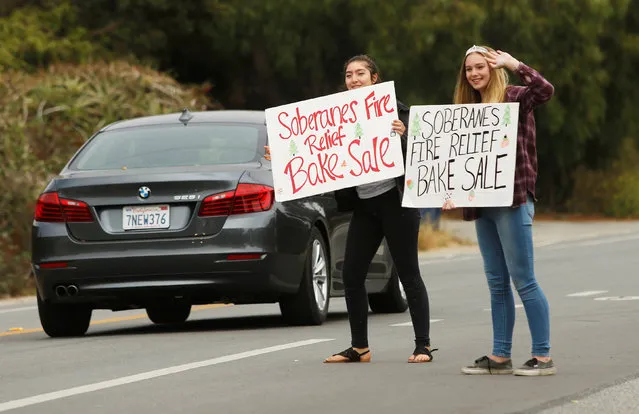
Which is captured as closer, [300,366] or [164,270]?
[300,366]

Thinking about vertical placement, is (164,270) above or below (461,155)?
below

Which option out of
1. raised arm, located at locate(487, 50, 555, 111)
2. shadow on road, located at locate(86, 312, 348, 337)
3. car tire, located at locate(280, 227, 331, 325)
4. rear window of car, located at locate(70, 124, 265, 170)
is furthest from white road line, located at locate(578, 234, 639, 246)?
raised arm, located at locate(487, 50, 555, 111)

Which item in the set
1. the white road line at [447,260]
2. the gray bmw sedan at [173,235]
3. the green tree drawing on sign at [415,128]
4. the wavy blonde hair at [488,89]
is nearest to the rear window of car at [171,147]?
the gray bmw sedan at [173,235]

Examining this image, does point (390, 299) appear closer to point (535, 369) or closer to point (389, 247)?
point (389, 247)

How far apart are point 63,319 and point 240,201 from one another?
1.70 metres

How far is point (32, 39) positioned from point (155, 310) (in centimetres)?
2301

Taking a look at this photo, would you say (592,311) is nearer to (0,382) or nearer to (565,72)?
(0,382)

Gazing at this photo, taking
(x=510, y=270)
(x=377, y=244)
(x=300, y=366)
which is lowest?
(x=300, y=366)

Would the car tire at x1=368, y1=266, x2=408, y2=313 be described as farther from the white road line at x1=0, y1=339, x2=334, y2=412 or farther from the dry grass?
the dry grass

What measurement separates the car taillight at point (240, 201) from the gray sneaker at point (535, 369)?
3.35m

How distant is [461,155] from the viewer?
404 inches

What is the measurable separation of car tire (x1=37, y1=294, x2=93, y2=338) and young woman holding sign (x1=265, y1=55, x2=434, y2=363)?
3166 millimetres

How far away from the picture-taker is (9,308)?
57.9ft

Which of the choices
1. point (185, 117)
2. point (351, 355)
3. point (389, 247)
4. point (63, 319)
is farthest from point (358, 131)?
point (63, 319)
